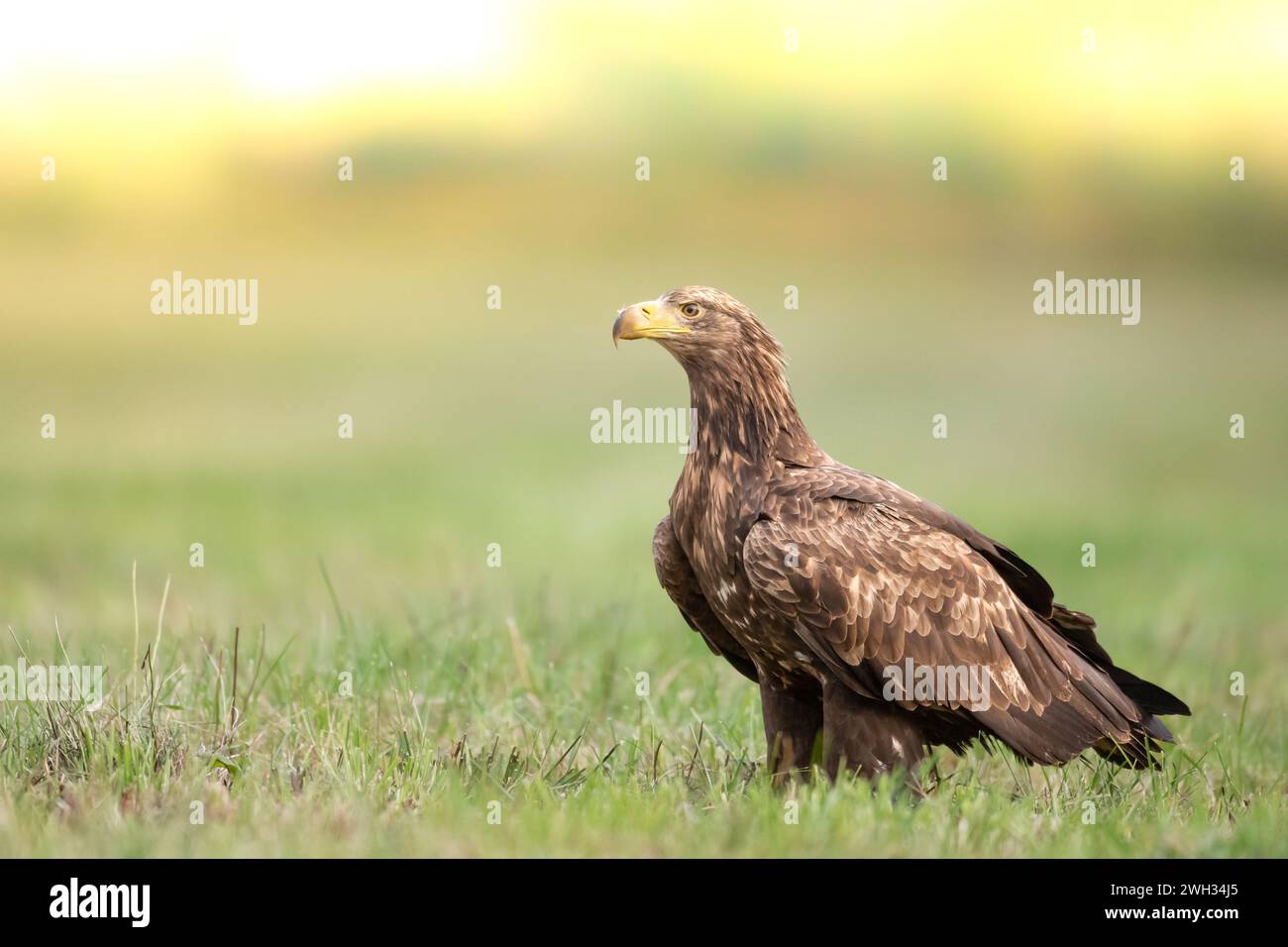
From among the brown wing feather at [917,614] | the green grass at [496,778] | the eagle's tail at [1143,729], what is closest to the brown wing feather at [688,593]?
the green grass at [496,778]

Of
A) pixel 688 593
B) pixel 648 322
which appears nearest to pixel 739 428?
pixel 648 322

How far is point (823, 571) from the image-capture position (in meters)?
6.48

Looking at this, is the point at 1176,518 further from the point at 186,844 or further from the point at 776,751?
the point at 186,844

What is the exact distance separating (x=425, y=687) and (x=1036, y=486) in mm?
14487

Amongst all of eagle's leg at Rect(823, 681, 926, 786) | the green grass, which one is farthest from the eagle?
the green grass

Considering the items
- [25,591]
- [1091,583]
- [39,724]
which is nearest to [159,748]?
[39,724]

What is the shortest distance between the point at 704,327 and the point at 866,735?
191cm

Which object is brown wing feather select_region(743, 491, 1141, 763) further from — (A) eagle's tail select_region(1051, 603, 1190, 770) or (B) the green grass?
(B) the green grass

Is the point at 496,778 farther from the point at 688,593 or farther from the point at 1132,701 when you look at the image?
the point at 1132,701

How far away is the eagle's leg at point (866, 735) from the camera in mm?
6645

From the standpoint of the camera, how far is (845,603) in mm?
6488

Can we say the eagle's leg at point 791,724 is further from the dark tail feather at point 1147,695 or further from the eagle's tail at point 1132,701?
the dark tail feather at point 1147,695

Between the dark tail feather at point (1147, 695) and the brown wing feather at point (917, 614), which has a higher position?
the brown wing feather at point (917, 614)

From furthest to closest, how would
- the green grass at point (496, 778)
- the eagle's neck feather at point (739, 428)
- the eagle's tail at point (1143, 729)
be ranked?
the eagle's tail at point (1143, 729) < the eagle's neck feather at point (739, 428) < the green grass at point (496, 778)
